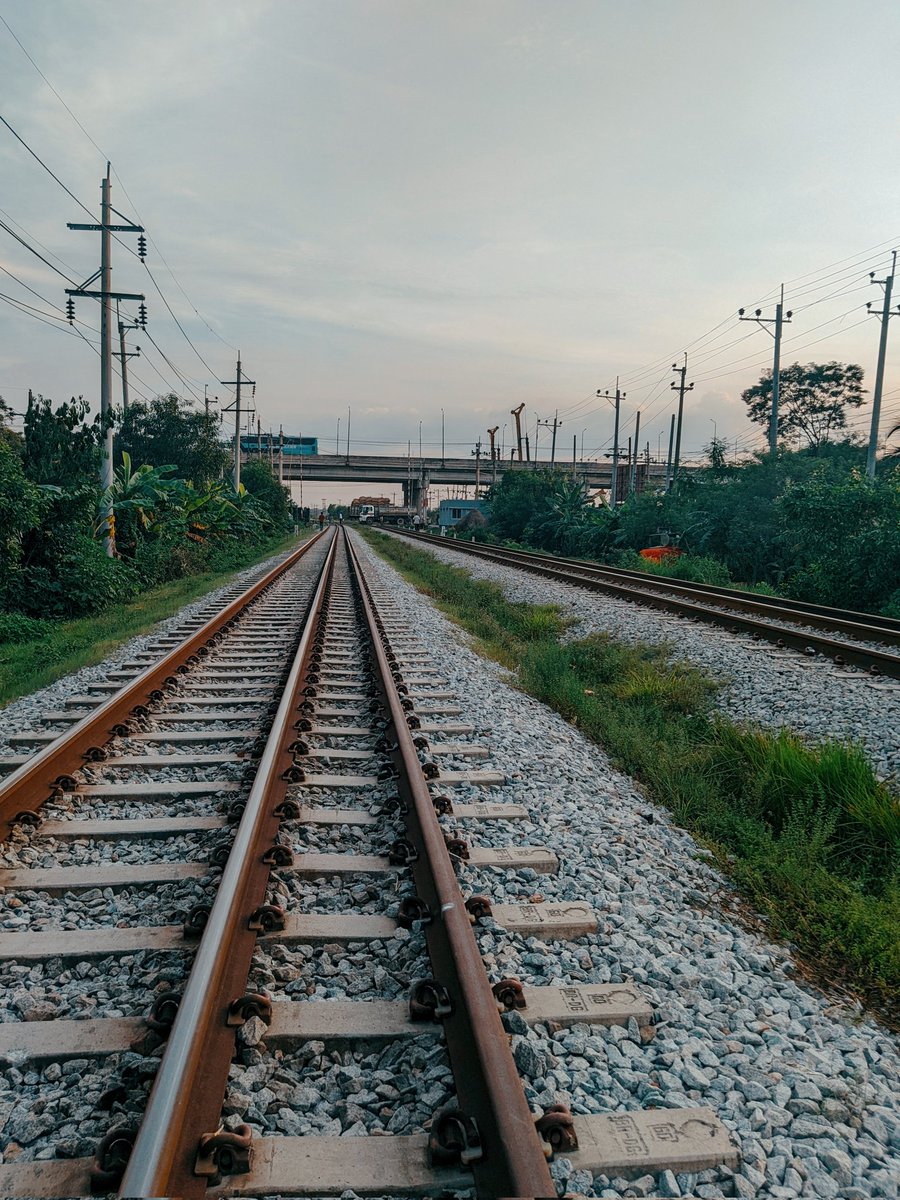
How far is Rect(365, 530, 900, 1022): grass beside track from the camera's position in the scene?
3.46 metres

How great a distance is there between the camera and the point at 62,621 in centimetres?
1315

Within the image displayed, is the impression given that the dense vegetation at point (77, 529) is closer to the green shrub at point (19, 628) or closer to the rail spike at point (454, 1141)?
the green shrub at point (19, 628)

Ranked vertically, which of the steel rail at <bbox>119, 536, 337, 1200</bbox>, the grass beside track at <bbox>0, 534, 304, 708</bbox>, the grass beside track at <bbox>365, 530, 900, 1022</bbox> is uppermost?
the steel rail at <bbox>119, 536, 337, 1200</bbox>

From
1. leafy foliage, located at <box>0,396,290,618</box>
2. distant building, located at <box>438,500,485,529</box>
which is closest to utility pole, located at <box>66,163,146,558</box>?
leafy foliage, located at <box>0,396,290,618</box>

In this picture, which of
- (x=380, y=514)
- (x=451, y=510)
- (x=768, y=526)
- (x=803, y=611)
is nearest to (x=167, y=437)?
(x=768, y=526)

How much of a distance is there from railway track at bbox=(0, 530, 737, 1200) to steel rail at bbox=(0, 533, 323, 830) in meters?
0.03

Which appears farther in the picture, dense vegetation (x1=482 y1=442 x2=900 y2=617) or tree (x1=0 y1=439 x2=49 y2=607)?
dense vegetation (x1=482 y1=442 x2=900 y2=617)

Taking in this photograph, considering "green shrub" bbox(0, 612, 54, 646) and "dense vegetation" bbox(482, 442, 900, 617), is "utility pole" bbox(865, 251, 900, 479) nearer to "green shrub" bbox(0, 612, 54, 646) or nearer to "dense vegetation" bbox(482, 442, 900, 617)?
"dense vegetation" bbox(482, 442, 900, 617)

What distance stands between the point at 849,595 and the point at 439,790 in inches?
539

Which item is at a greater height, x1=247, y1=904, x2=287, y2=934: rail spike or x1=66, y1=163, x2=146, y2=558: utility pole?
x1=66, y1=163, x2=146, y2=558: utility pole

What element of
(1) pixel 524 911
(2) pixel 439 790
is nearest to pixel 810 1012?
(1) pixel 524 911

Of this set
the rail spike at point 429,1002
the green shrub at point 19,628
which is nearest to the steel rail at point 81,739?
the rail spike at point 429,1002

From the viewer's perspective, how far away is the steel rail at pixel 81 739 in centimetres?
440

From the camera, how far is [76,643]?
10.8 meters
